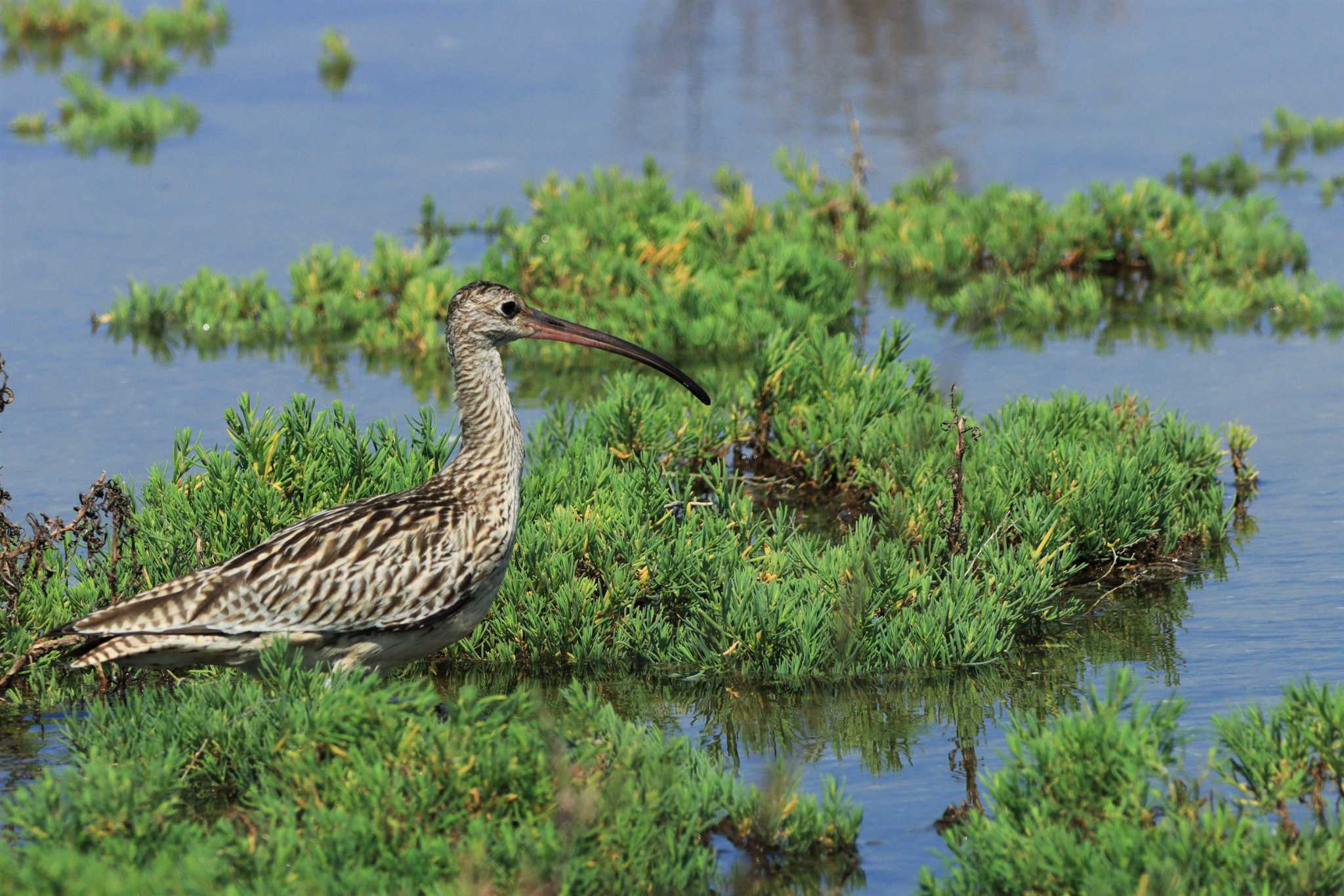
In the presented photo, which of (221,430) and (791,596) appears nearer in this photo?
(791,596)

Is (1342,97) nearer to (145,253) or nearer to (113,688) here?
(145,253)

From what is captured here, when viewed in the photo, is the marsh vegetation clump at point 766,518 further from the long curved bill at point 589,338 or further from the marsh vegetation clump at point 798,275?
the marsh vegetation clump at point 798,275

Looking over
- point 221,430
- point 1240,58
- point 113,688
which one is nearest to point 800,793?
point 113,688

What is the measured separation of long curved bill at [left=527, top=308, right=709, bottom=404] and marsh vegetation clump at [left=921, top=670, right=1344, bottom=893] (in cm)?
274

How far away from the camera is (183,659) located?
7.09 meters

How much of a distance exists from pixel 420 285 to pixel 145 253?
3369 millimetres

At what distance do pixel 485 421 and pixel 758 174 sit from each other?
33.8ft

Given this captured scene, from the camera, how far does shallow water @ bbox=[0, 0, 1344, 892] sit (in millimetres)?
7734

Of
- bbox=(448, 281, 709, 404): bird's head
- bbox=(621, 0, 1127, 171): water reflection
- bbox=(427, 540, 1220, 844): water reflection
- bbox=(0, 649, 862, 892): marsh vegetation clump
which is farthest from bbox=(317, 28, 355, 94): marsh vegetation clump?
bbox=(0, 649, 862, 892): marsh vegetation clump

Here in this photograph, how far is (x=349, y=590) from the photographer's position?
23.2 feet

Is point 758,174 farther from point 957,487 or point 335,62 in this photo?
point 957,487

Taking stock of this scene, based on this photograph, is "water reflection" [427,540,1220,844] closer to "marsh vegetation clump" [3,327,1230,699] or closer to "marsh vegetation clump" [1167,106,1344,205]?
"marsh vegetation clump" [3,327,1230,699]

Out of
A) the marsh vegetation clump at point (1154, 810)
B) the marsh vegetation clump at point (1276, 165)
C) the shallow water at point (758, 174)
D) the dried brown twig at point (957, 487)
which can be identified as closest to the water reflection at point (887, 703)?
the shallow water at point (758, 174)

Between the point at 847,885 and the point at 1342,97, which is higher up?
the point at 1342,97
